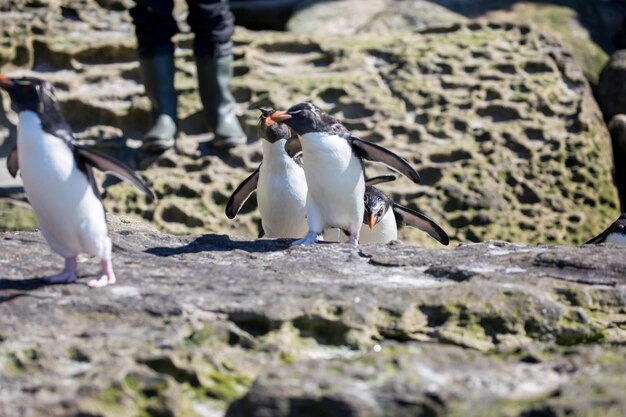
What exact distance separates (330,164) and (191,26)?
9.71 feet

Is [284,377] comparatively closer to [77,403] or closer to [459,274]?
[77,403]

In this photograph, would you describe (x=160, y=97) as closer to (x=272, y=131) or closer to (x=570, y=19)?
(x=272, y=131)

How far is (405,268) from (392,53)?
191 inches

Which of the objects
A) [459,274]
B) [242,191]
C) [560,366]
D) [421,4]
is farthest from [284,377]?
[421,4]

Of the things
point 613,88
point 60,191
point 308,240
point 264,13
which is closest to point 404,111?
point 613,88

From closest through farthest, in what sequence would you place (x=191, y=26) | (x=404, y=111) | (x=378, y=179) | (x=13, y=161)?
(x=13, y=161) → (x=378, y=179) → (x=191, y=26) → (x=404, y=111)

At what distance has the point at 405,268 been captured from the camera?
170 inches

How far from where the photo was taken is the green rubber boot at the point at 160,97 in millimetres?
7910

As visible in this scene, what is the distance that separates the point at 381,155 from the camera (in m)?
5.11

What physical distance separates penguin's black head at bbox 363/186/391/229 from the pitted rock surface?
5.05 ft

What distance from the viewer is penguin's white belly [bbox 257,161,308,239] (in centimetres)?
577

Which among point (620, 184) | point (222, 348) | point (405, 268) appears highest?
point (222, 348)

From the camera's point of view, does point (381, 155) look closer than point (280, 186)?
Yes

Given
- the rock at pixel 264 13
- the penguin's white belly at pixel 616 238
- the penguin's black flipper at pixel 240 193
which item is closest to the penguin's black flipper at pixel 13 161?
the penguin's black flipper at pixel 240 193
